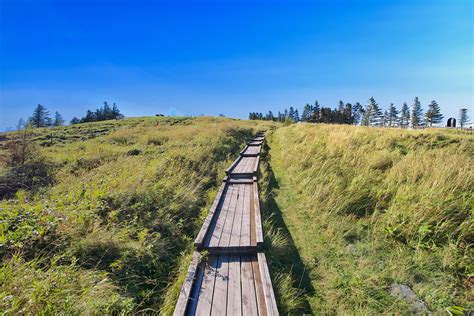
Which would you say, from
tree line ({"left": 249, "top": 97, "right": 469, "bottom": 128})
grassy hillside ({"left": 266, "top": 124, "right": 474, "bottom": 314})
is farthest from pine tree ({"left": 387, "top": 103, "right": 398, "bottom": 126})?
grassy hillside ({"left": 266, "top": 124, "right": 474, "bottom": 314})

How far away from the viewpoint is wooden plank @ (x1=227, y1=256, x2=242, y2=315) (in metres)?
2.93

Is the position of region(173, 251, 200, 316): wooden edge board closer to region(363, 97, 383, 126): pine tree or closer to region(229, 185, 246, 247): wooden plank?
region(229, 185, 246, 247): wooden plank

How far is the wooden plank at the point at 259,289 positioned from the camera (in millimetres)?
2912

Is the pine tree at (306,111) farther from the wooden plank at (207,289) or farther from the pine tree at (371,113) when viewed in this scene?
the wooden plank at (207,289)

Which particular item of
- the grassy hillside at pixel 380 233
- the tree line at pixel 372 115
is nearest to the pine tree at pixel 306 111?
the tree line at pixel 372 115

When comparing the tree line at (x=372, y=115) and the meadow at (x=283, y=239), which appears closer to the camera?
the meadow at (x=283, y=239)

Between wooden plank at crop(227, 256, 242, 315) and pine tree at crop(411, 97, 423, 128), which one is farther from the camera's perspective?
pine tree at crop(411, 97, 423, 128)

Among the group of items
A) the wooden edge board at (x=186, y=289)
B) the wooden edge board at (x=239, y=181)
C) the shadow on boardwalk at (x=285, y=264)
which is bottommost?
the shadow on boardwalk at (x=285, y=264)

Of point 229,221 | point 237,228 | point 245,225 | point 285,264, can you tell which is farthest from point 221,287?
point 229,221

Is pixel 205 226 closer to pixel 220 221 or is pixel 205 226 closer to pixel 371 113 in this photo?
pixel 220 221

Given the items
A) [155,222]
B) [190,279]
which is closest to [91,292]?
[190,279]

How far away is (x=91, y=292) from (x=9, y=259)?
1.29m

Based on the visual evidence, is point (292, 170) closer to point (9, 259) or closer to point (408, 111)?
point (9, 259)

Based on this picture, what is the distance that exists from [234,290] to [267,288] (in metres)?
0.51
